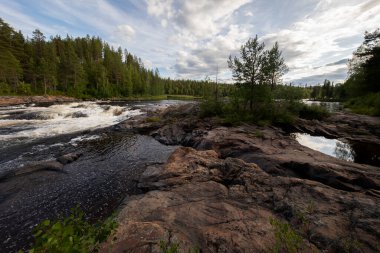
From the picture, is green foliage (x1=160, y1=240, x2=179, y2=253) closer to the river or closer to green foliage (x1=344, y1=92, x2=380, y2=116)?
the river

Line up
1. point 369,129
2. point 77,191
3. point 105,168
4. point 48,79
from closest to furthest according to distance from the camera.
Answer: point 77,191 → point 105,168 → point 369,129 → point 48,79

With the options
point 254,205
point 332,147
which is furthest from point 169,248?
point 332,147

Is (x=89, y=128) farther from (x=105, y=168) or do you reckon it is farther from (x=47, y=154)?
(x=105, y=168)

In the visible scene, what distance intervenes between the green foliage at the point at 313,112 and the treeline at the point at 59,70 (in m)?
25.8

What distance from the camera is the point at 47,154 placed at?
17016 millimetres

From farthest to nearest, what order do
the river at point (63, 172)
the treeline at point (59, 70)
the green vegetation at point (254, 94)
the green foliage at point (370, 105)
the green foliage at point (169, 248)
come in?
the treeline at point (59, 70)
the green foliage at point (370, 105)
the green vegetation at point (254, 94)
the river at point (63, 172)
the green foliage at point (169, 248)

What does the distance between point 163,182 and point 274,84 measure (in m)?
26.5

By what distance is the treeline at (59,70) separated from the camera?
203 ft

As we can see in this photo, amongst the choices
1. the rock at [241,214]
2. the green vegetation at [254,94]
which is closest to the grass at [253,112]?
the green vegetation at [254,94]

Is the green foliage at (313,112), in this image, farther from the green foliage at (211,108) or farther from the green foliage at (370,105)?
the green foliage at (211,108)

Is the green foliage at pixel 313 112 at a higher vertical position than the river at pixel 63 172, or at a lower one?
higher

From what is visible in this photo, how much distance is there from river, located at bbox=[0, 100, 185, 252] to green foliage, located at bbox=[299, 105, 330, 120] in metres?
27.3

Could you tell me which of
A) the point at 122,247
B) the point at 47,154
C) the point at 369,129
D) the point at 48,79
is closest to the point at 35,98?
the point at 48,79

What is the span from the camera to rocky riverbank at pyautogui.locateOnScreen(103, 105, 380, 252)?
5.55m
